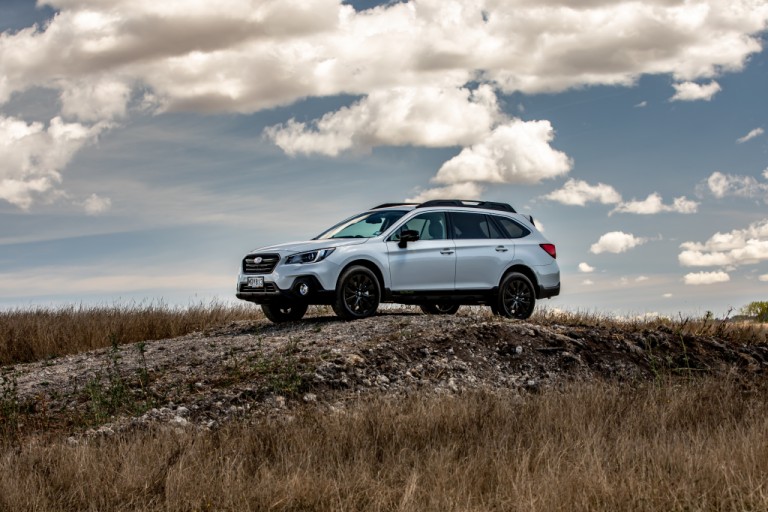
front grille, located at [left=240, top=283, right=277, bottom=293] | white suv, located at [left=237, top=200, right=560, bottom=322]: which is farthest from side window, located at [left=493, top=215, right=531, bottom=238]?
front grille, located at [left=240, top=283, right=277, bottom=293]

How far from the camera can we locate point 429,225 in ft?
49.2

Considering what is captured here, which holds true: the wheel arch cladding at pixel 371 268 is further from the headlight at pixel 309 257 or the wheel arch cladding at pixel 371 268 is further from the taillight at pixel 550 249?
the taillight at pixel 550 249

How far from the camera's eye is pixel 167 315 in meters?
21.1

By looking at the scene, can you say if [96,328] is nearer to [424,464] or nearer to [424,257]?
[424,257]

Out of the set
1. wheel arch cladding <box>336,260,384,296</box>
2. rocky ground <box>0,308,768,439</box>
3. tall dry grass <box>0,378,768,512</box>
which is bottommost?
tall dry grass <box>0,378,768,512</box>

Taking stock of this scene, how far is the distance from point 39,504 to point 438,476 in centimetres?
313

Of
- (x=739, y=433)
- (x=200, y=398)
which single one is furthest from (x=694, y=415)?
(x=200, y=398)

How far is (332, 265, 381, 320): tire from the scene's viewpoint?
14.0m

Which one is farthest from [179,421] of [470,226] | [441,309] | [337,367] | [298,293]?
[441,309]

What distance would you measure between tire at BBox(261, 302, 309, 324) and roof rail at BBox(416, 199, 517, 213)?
3.14m

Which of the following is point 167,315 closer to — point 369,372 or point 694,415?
point 369,372

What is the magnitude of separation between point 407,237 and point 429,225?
830 mm

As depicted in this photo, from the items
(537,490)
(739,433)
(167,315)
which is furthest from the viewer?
(167,315)

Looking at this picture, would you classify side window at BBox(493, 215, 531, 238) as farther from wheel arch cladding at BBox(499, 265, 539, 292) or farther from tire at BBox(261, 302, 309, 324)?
tire at BBox(261, 302, 309, 324)
